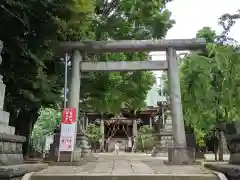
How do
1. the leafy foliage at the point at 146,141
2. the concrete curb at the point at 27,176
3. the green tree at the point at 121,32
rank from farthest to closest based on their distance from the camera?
1. the leafy foliage at the point at 146,141
2. the green tree at the point at 121,32
3. the concrete curb at the point at 27,176

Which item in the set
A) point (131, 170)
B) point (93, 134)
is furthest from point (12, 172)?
point (93, 134)

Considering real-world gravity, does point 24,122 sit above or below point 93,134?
above

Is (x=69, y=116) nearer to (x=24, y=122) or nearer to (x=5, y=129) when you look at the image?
(x=24, y=122)

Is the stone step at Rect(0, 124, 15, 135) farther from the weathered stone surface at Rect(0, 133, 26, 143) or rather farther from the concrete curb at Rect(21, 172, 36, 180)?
the concrete curb at Rect(21, 172, 36, 180)

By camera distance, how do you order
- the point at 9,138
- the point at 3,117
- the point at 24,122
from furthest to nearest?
the point at 24,122, the point at 3,117, the point at 9,138

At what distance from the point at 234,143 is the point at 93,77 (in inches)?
362

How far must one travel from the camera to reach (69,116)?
414 inches

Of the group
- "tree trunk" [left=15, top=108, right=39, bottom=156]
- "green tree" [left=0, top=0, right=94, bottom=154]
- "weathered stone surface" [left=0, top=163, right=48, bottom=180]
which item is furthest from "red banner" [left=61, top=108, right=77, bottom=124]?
"weathered stone surface" [left=0, top=163, right=48, bottom=180]

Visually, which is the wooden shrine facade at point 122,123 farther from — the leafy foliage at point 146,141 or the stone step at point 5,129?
the stone step at point 5,129

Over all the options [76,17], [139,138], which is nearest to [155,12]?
[76,17]

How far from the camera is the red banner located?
10.4 metres

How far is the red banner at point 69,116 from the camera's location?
1044 centimetres

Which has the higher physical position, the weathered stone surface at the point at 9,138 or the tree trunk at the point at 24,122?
the tree trunk at the point at 24,122

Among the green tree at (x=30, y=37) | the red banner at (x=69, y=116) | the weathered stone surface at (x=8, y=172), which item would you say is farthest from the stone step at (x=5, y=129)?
the red banner at (x=69, y=116)
